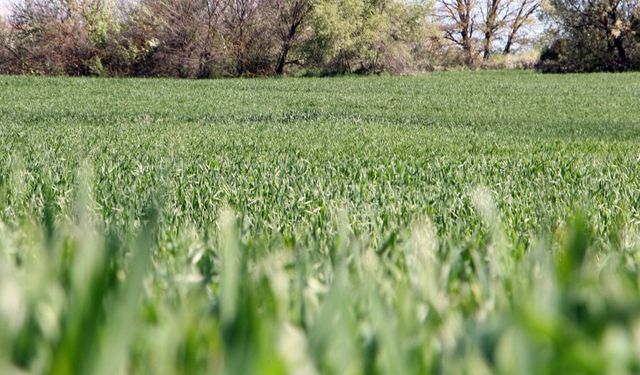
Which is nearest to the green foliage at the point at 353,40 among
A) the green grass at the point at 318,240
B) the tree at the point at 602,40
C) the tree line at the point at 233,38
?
the tree line at the point at 233,38

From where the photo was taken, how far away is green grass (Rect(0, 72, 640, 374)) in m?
0.44

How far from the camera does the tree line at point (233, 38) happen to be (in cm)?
4759

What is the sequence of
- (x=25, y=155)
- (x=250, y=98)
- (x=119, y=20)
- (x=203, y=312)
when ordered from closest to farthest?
(x=203, y=312)
(x=25, y=155)
(x=250, y=98)
(x=119, y=20)

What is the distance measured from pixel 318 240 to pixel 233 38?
158ft

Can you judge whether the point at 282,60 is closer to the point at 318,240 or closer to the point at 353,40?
the point at 353,40

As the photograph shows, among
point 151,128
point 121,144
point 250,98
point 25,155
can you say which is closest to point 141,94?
point 250,98

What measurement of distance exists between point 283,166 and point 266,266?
7.50 m

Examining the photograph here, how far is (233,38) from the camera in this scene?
160 feet

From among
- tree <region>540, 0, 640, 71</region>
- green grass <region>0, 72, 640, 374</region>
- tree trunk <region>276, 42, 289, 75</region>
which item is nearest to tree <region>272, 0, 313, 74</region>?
tree trunk <region>276, 42, 289, 75</region>

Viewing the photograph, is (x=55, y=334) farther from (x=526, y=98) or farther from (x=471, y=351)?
(x=526, y=98)

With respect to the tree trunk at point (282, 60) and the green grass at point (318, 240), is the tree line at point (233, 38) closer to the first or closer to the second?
the tree trunk at point (282, 60)

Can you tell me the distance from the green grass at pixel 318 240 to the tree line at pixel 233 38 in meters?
26.0

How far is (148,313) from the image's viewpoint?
776 millimetres

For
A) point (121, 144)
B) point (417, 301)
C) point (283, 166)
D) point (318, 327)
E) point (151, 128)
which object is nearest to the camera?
point (318, 327)
